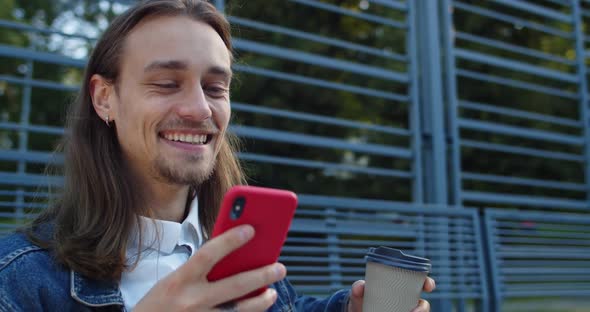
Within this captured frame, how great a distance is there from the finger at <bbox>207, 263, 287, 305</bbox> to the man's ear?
2.43 feet

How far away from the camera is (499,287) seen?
4.17 m

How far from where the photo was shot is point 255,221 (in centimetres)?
124

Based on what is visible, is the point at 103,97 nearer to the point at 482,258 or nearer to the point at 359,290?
the point at 359,290

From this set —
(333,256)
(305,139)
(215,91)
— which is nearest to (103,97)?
(215,91)

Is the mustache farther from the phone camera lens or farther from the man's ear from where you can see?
the phone camera lens

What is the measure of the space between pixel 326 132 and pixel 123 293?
923 cm

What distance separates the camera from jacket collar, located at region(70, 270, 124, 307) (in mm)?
1462

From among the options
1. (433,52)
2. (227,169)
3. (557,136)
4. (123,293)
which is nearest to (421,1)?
(433,52)

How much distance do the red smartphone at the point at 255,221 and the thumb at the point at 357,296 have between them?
0.50 meters

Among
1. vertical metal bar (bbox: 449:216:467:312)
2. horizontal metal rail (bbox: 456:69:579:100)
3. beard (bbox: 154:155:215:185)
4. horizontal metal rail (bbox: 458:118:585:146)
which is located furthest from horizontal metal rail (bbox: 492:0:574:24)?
beard (bbox: 154:155:215:185)

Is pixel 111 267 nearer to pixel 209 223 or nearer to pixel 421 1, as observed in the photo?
pixel 209 223

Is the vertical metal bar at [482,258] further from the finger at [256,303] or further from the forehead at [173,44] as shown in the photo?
the finger at [256,303]

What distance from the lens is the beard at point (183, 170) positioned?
163 centimetres

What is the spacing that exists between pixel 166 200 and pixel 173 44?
44 centimetres
